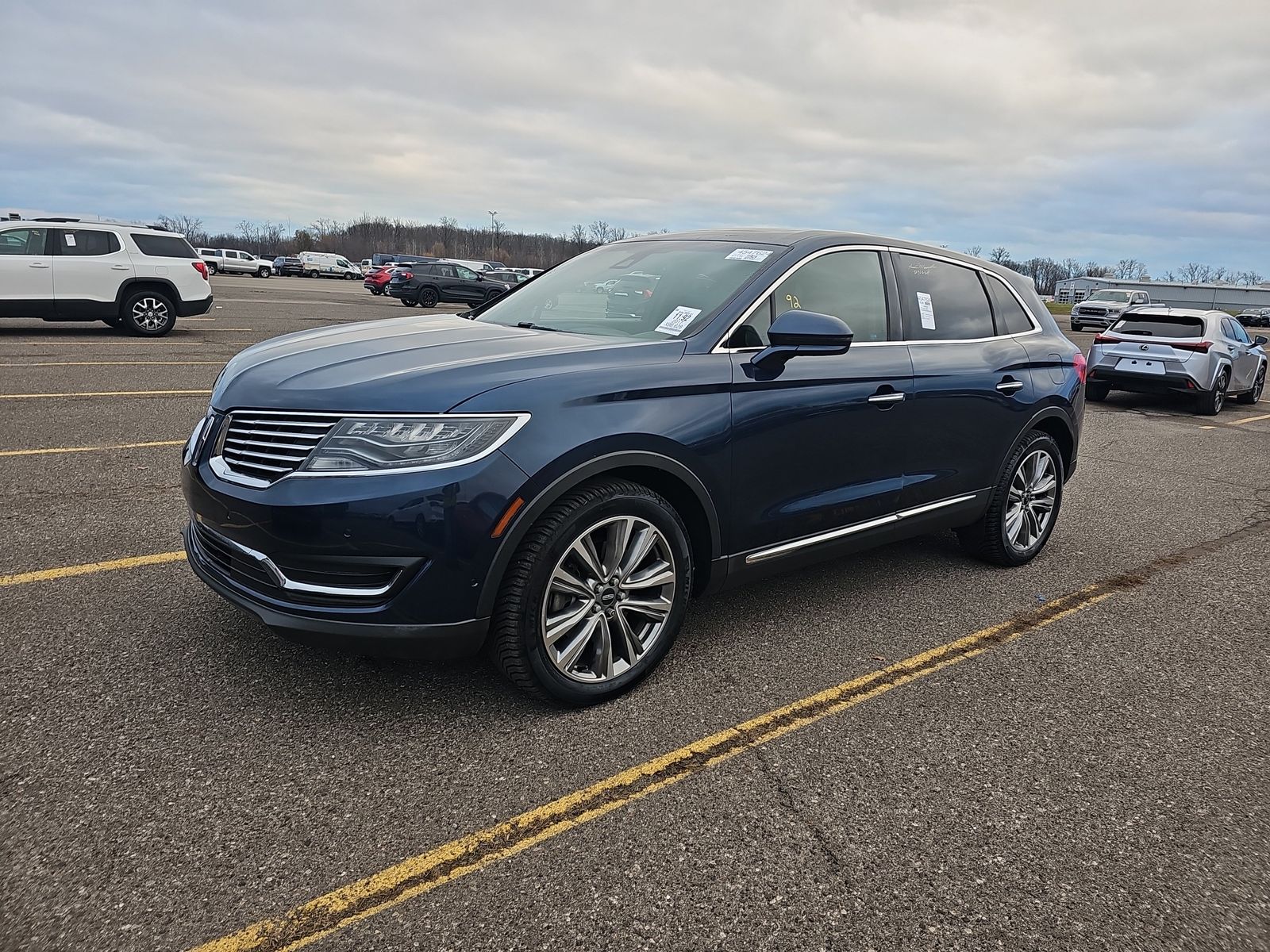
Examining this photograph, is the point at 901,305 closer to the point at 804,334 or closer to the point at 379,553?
the point at 804,334

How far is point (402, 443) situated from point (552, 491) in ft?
1.67

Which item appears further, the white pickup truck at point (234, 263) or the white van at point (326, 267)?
the white van at point (326, 267)

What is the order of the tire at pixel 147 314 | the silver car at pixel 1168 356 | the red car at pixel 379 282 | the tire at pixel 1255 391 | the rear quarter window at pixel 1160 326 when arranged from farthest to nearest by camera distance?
the red car at pixel 379 282, the tire at pixel 1255 391, the tire at pixel 147 314, the rear quarter window at pixel 1160 326, the silver car at pixel 1168 356

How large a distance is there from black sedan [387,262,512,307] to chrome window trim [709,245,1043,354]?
24.4 meters

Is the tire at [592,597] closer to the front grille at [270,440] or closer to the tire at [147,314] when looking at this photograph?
the front grille at [270,440]

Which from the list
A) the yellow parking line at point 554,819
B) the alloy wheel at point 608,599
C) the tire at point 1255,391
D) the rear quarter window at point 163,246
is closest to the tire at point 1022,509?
the yellow parking line at point 554,819

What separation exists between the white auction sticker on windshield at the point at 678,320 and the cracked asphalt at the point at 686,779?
53.4 inches

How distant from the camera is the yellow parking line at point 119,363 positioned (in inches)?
418

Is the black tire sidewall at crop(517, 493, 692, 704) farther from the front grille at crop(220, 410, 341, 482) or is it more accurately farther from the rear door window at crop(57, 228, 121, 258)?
the rear door window at crop(57, 228, 121, 258)

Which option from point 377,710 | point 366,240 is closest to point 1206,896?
point 377,710

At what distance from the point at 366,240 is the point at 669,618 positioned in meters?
133

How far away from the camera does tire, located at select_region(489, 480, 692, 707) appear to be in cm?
292

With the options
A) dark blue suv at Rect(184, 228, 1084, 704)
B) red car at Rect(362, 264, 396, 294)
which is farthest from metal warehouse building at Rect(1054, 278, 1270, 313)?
dark blue suv at Rect(184, 228, 1084, 704)

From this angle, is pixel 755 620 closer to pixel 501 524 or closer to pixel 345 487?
pixel 501 524
